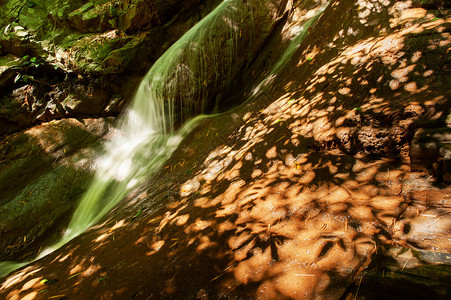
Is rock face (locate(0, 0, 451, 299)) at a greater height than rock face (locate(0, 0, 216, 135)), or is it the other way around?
rock face (locate(0, 0, 216, 135))

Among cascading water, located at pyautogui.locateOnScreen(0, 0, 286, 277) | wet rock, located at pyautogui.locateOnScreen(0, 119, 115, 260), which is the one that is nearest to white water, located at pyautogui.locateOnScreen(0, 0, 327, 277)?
cascading water, located at pyautogui.locateOnScreen(0, 0, 286, 277)

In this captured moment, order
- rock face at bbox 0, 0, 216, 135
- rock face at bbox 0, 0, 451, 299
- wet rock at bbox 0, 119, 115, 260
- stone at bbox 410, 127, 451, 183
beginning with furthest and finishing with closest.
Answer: rock face at bbox 0, 0, 216, 135 < wet rock at bbox 0, 119, 115, 260 < stone at bbox 410, 127, 451, 183 < rock face at bbox 0, 0, 451, 299

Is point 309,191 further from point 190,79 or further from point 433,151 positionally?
point 190,79

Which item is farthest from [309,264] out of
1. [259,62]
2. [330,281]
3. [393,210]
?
[259,62]

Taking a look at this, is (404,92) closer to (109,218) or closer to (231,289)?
(231,289)

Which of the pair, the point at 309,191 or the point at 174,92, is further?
the point at 174,92

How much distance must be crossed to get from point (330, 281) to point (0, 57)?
416 inches

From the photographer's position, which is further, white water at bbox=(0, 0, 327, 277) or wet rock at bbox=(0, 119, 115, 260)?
white water at bbox=(0, 0, 327, 277)

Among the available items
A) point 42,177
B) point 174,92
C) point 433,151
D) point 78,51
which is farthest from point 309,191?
point 78,51

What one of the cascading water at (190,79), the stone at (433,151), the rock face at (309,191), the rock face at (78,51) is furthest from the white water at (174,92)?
the stone at (433,151)

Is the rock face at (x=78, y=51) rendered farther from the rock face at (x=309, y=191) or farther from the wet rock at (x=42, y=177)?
the rock face at (x=309, y=191)

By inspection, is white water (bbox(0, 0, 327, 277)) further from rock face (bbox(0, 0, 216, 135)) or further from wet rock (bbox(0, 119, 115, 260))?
rock face (bbox(0, 0, 216, 135))

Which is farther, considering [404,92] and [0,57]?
[0,57]

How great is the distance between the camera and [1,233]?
4992 millimetres
